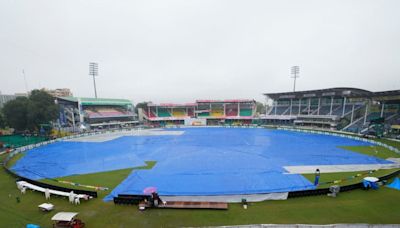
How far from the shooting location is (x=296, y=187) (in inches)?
487

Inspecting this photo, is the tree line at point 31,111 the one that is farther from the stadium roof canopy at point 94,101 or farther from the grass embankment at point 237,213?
the grass embankment at point 237,213

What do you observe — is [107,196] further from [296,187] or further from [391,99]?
[391,99]

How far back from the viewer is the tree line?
3472 centimetres

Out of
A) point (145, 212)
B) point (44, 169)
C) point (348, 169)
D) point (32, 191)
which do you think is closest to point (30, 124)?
point (44, 169)

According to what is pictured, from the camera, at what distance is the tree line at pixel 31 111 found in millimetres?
34719

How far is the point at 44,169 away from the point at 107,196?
12.0m

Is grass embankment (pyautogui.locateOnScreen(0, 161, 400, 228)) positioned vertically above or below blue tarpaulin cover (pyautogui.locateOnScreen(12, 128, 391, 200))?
above

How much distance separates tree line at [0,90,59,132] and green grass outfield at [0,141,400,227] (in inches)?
1252

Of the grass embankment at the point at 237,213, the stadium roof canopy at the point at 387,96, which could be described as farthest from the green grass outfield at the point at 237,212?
the stadium roof canopy at the point at 387,96

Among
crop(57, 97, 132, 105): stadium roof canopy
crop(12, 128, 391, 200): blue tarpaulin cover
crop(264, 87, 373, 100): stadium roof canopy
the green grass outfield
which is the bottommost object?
crop(12, 128, 391, 200): blue tarpaulin cover

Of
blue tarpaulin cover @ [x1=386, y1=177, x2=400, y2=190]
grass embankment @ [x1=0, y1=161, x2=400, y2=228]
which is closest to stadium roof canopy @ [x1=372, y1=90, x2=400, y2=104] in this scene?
blue tarpaulin cover @ [x1=386, y1=177, x2=400, y2=190]

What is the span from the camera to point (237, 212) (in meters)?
9.40

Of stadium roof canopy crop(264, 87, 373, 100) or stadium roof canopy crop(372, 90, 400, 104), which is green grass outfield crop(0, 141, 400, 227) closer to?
stadium roof canopy crop(372, 90, 400, 104)

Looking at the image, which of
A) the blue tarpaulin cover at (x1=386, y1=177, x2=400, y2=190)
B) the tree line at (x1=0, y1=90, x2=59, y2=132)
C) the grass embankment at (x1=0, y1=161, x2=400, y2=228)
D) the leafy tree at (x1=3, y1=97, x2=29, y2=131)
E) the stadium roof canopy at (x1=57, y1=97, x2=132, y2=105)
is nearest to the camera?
the grass embankment at (x1=0, y1=161, x2=400, y2=228)
